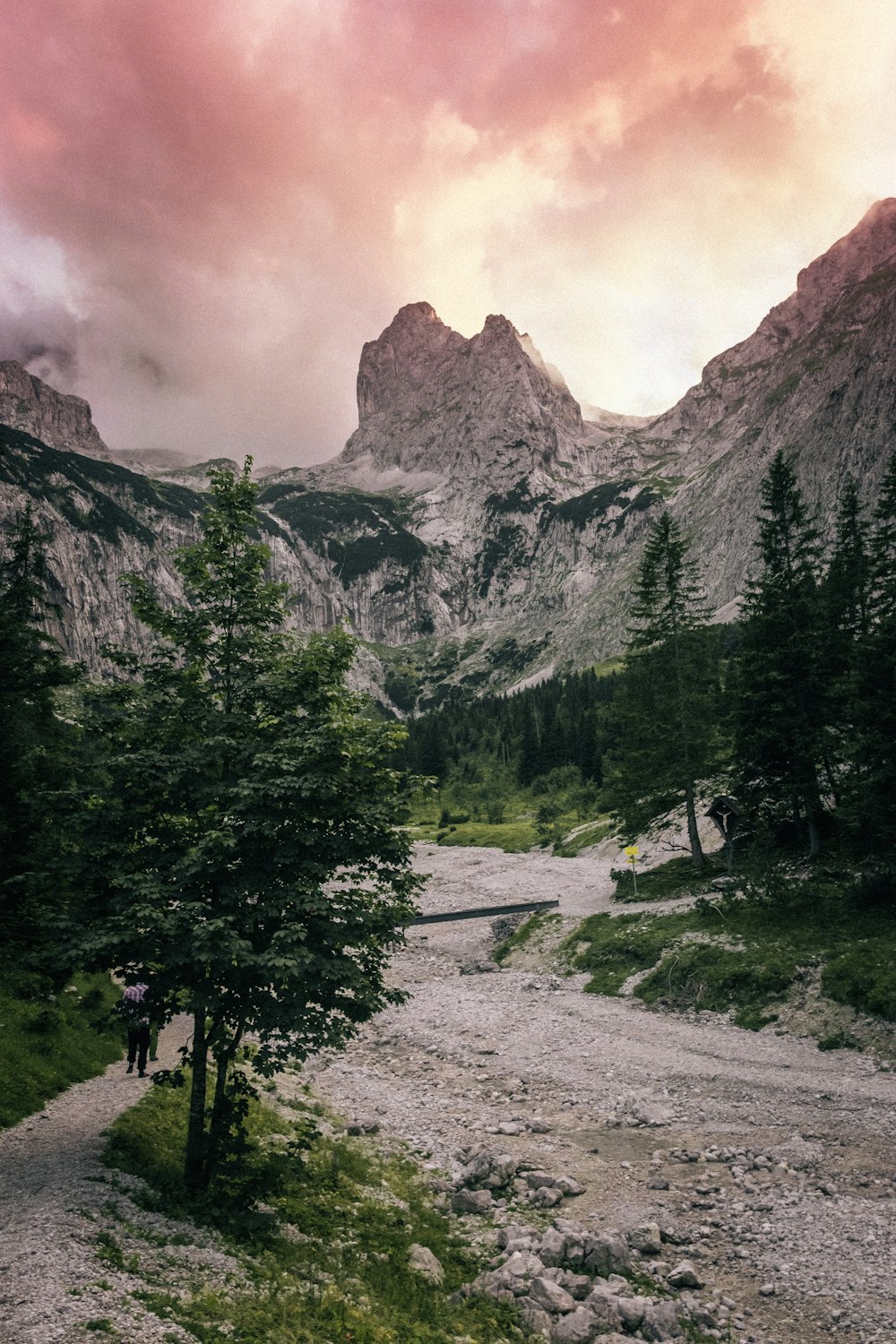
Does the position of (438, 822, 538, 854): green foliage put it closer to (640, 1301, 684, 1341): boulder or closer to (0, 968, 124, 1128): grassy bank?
(0, 968, 124, 1128): grassy bank

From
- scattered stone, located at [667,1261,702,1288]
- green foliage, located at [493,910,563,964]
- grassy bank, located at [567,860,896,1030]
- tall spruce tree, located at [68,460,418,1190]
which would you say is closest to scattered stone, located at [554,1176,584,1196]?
scattered stone, located at [667,1261,702,1288]

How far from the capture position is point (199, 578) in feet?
49.7

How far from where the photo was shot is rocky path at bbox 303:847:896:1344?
1370 cm

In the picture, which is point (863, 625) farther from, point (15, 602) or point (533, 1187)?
point (15, 602)

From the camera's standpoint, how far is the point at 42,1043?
19.9 m

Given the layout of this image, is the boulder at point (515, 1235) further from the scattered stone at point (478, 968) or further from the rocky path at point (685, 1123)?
the scattered stone at point (478, 968)

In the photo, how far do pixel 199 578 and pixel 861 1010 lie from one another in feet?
85.8

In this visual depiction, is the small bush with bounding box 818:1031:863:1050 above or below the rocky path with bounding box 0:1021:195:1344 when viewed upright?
below

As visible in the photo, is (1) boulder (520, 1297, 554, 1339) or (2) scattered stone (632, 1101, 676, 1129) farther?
(2) scattered stone (632, 1101, 676, 1129)

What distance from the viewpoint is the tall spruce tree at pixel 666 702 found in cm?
4350

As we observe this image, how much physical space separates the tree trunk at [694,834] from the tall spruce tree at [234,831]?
3237 centimetres

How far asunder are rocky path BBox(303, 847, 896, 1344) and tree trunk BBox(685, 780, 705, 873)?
44.3 feet

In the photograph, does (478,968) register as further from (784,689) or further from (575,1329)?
(575,1329)

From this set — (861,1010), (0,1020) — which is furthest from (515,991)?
(0,1020)
